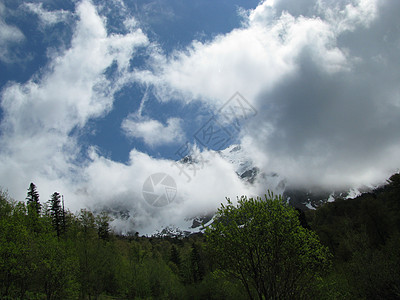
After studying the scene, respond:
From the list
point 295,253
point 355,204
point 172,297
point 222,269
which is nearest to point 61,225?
point 172,297

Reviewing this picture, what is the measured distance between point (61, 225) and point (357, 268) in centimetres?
7366

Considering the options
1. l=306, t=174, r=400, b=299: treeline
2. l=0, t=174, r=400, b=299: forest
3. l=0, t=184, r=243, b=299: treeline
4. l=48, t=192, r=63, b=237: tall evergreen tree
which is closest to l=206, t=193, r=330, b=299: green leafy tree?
l=0, t=174, r=400, b=299: forest

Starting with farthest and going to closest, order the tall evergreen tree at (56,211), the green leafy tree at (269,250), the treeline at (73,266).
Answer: the tall evergreen tree at (56,211), the treeline at (73,266), the green leafy tree at (269,250)

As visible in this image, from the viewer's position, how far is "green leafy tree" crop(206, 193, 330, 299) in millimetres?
16844

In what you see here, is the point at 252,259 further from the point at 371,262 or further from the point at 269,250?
the point at 371,262

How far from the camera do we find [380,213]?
52.4m

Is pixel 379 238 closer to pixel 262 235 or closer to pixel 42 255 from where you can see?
pixel 262 235

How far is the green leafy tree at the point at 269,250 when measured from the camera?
1684 cm

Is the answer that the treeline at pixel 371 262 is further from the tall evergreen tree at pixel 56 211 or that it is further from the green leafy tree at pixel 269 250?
the tall evergreen tree at pixel 56 211

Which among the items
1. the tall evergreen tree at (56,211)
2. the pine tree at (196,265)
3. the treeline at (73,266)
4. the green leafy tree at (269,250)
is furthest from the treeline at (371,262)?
the tall evergreen tree at (56,211)

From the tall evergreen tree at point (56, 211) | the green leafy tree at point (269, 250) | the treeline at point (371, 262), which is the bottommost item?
the treeline at point (371, 262)

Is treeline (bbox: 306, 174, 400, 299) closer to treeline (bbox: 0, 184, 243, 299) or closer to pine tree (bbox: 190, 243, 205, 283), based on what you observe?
treeline (bbox: 0, 184, 243, 299)

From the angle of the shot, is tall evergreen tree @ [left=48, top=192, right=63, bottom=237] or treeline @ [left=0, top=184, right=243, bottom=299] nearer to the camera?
treeline @ [left=0, top=184, right=243, bottom=299]

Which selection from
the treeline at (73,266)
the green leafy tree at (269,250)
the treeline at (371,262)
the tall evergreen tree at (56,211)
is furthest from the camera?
the tall evergreen tree at (56,211)
